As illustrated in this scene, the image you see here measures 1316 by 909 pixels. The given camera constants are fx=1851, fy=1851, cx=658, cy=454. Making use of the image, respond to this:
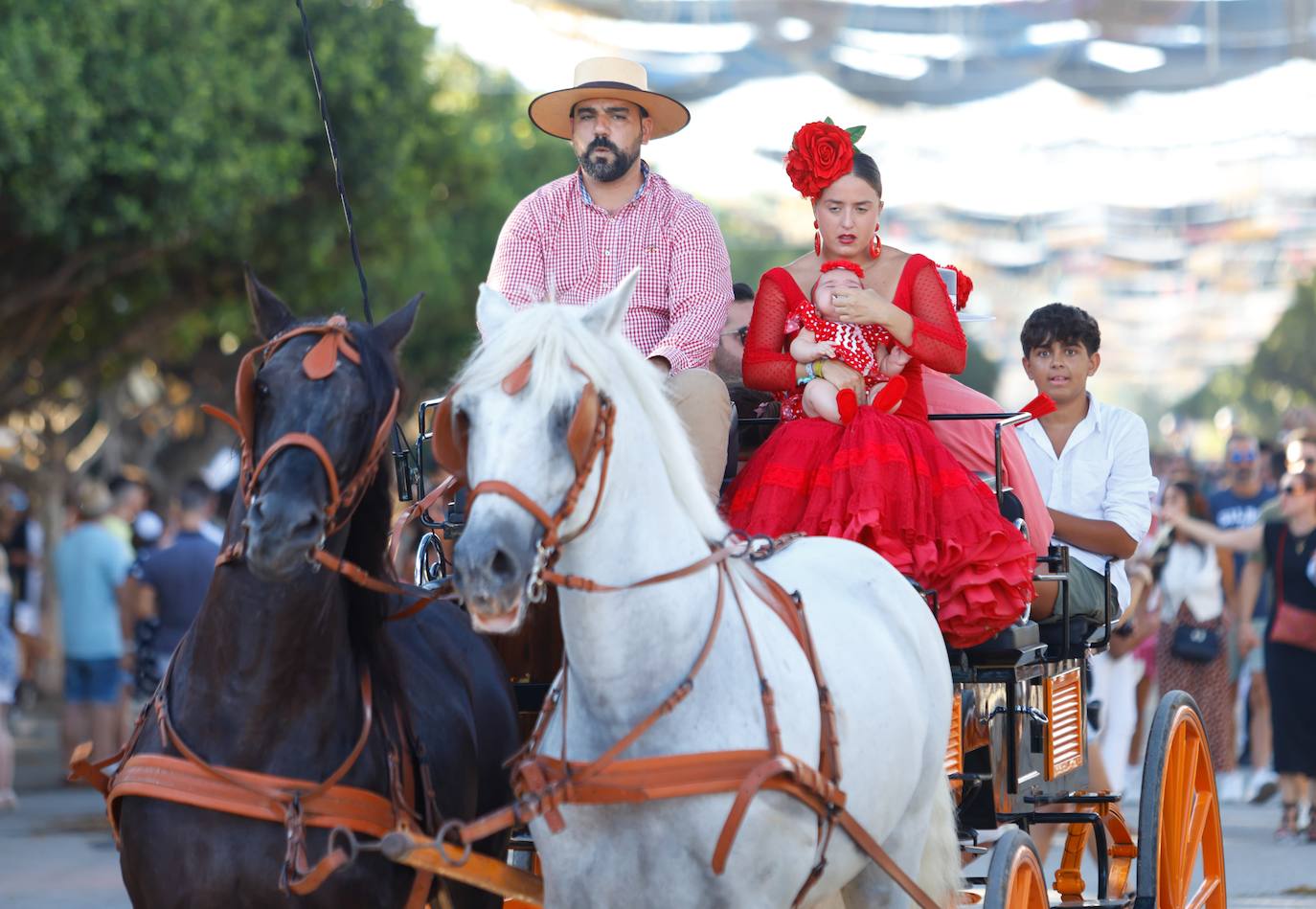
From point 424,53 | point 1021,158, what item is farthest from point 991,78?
point 424,53

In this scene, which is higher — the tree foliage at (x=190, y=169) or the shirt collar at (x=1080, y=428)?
the tree foliage at (x=190, y=169)

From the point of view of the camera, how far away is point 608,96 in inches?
234

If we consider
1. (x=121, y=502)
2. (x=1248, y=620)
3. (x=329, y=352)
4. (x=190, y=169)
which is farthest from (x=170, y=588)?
(x=329, y=352)

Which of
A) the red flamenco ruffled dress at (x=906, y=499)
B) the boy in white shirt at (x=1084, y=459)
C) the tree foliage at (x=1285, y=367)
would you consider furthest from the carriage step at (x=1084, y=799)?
the tree foliage at (x=1285, y=367)

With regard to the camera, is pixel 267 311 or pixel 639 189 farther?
pixel 639 189

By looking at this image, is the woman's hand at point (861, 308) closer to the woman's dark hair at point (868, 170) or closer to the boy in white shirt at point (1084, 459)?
the woman's dark hair at point (868, 170)

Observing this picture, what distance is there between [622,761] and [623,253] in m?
2.22

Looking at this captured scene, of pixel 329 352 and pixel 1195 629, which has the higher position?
pixel 329 352

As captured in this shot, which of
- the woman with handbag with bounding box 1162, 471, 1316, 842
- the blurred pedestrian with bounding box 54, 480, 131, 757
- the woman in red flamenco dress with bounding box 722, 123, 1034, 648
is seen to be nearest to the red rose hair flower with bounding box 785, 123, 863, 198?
the woman in red flamenco dress with bounding box 722, 123, 1034, 648

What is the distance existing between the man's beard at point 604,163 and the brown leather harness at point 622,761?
6.04ft

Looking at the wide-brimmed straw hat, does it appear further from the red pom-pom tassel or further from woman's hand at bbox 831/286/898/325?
the red pom-pom tassel

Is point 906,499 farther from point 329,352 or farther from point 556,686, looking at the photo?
point 329,352

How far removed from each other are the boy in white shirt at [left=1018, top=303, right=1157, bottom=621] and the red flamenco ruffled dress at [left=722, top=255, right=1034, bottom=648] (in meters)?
Result: 1.01

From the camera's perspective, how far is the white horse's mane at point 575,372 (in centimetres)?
386
